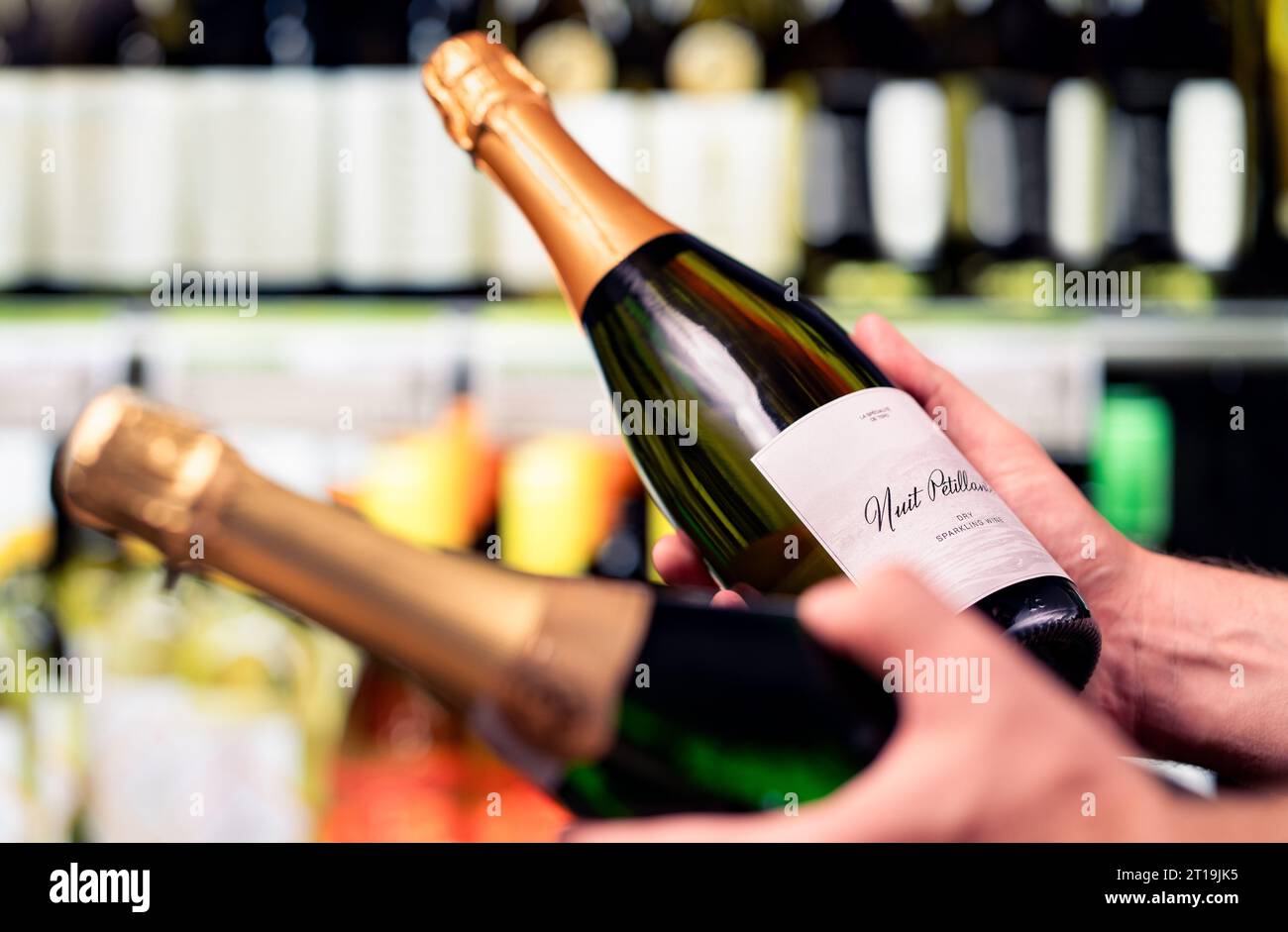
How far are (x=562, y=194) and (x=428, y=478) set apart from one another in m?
0.67

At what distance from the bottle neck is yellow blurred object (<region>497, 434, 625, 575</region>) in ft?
1.97

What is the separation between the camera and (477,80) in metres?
0.51

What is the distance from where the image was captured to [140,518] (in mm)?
344

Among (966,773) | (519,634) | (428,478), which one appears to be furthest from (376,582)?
(428,478)

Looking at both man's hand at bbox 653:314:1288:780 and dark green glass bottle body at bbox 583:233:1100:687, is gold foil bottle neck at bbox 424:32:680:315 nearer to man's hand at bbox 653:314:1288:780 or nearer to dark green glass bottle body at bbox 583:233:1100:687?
dark green glass bottle body at bbox 583:233:1100:687

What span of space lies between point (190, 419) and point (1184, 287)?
1.03m

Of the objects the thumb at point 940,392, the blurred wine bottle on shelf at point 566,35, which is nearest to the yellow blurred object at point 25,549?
the blurred wine bottle on shelf at point 566,35

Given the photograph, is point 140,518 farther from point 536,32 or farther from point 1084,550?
point 536,32

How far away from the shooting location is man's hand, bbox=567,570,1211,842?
0.88 ft

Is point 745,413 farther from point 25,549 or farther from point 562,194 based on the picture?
point 25,549

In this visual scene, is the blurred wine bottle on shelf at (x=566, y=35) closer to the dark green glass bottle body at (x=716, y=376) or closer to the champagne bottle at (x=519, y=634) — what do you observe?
the dark green glass bottle body at (x=716, y=376)

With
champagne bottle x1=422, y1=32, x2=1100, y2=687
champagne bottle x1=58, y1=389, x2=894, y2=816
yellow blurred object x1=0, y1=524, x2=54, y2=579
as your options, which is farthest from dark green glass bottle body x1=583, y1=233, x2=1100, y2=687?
yellow blurred object x1=0, y1=524, x2=54, y2=579
